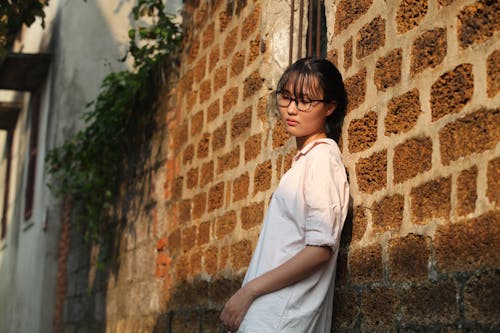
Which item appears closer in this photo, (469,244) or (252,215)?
(469,244)

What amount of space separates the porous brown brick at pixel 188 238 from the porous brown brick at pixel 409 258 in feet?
8.39

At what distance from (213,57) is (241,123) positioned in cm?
80

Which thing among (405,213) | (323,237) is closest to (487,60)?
(405,213)

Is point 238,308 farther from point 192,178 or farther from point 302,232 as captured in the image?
point 192,178

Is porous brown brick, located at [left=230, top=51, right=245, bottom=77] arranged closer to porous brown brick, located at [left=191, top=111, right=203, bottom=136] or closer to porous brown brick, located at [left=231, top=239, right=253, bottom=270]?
porous brown brick, located at [left=191, top=111, right=203, bottom=136]

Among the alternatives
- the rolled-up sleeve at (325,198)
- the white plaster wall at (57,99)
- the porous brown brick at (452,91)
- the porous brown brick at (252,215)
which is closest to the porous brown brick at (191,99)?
→ the porous brown brick at (252,215)

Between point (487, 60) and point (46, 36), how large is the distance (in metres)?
9.59

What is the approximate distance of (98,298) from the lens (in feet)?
26.6

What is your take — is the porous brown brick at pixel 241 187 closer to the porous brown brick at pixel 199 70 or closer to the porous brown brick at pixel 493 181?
the porous brown brick at pixel 199 70

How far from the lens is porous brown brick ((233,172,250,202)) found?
5004 millimetres

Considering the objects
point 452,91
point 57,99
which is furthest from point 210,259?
point 57,99

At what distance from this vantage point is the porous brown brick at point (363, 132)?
3676mm

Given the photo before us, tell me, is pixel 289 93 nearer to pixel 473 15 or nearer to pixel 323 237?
pixel 323 237

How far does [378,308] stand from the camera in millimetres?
3439
